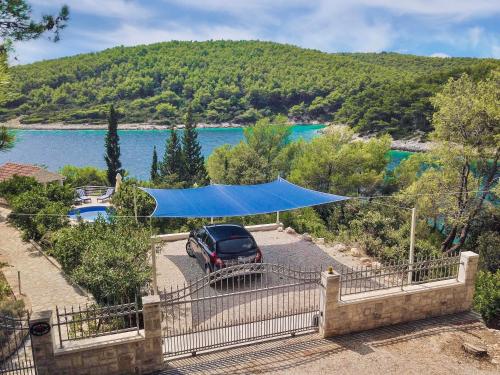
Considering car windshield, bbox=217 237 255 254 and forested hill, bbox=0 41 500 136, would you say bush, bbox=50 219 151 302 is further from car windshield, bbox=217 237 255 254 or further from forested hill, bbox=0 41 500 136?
forested hill, bbox=0 41 500 136

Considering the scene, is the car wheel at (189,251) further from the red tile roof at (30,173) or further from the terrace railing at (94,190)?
the terrace railing at (94,190)

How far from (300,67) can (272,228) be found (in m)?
103

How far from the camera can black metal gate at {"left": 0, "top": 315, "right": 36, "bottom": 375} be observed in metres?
5.96

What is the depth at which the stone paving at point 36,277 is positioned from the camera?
9.40 m

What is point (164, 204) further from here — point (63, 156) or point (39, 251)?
point (63, 156)

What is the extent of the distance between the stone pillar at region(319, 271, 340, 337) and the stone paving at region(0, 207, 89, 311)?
5.49 m

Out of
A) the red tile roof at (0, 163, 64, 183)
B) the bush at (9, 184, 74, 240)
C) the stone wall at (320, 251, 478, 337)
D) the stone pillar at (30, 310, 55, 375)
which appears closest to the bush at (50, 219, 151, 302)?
the stone pillar at (30, 310, 55, 375)

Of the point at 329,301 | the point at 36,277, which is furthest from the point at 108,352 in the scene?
the point at 36,277

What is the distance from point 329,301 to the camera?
7.20 meters

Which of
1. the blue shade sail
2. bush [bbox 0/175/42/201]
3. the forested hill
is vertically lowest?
bush [bbox 0/175/42/201]

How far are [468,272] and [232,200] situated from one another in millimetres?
6042

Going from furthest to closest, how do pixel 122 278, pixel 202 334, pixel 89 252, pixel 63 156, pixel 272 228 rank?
pixel 63 156 → pixel 272 228 → pixel 89 252 → pixel 122 278 → pixel 202 334

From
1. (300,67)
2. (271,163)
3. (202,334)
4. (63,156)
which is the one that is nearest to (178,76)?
(300,67)

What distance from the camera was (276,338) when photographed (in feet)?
24.0
